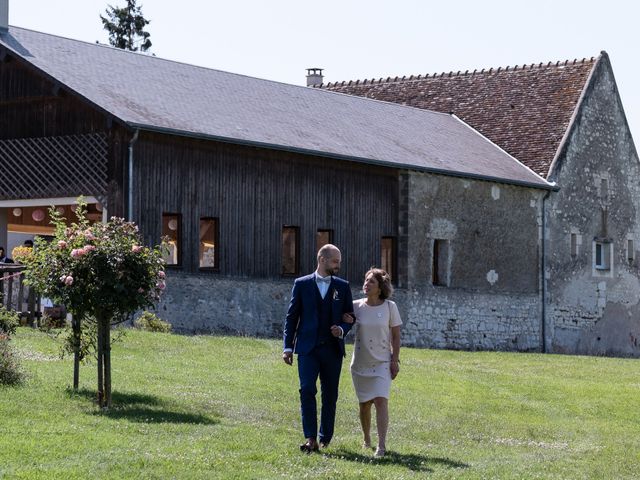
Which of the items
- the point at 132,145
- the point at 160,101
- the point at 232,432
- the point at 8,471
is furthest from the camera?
the point at 160,101

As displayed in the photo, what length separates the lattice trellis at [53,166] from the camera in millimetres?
30219

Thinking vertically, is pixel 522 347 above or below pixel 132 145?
below

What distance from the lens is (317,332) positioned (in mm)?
14109

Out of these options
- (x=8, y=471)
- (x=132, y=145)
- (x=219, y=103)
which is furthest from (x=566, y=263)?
(x=8, y=471)

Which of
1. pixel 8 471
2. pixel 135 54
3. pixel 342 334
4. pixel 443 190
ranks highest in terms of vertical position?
pixel 135 54

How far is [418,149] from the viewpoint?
127 ft

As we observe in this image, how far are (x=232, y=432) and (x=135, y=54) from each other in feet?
71.9

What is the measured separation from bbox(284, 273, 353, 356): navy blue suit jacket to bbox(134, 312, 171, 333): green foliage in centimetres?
1431

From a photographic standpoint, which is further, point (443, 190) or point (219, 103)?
point (443, 190)

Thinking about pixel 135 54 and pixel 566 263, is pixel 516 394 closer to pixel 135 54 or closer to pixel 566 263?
pixel 135 54

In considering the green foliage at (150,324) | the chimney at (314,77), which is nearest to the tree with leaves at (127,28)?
the chimney at (314,77)

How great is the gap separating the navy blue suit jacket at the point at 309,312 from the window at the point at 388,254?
23.3 m

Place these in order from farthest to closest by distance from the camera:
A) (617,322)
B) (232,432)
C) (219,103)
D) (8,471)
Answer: (617,322)
(219,103)
(232,432)
(8,471)

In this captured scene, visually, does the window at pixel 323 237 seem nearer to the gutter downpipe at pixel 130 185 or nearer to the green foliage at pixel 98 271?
the gutter downpipe at pixel 130 185
